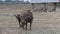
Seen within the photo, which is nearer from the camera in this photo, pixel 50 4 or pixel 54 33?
pixel 54 33

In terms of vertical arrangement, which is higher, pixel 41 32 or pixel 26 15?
pixel 26 15

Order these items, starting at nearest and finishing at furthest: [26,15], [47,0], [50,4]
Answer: [26,15], [47,0], [50,4]

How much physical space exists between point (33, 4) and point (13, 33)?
62.9 ft

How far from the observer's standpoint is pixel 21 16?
42.0 feet

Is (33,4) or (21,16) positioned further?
(33,4)

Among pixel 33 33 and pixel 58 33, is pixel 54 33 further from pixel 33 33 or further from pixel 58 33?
pixel 33 33

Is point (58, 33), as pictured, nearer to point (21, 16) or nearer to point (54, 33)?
point (54, 33)

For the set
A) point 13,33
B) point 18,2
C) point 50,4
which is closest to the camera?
point 13,33

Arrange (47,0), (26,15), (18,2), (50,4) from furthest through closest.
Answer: (18,2) < (50,4) < (47,0) < (26,15)

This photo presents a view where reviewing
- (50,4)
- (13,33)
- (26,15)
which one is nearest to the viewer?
(13,33)

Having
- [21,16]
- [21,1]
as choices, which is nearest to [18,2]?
[21,1]

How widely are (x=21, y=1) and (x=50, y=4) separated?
533 cm

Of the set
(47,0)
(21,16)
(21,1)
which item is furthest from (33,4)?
(21,16)

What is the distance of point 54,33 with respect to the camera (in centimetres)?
1155
